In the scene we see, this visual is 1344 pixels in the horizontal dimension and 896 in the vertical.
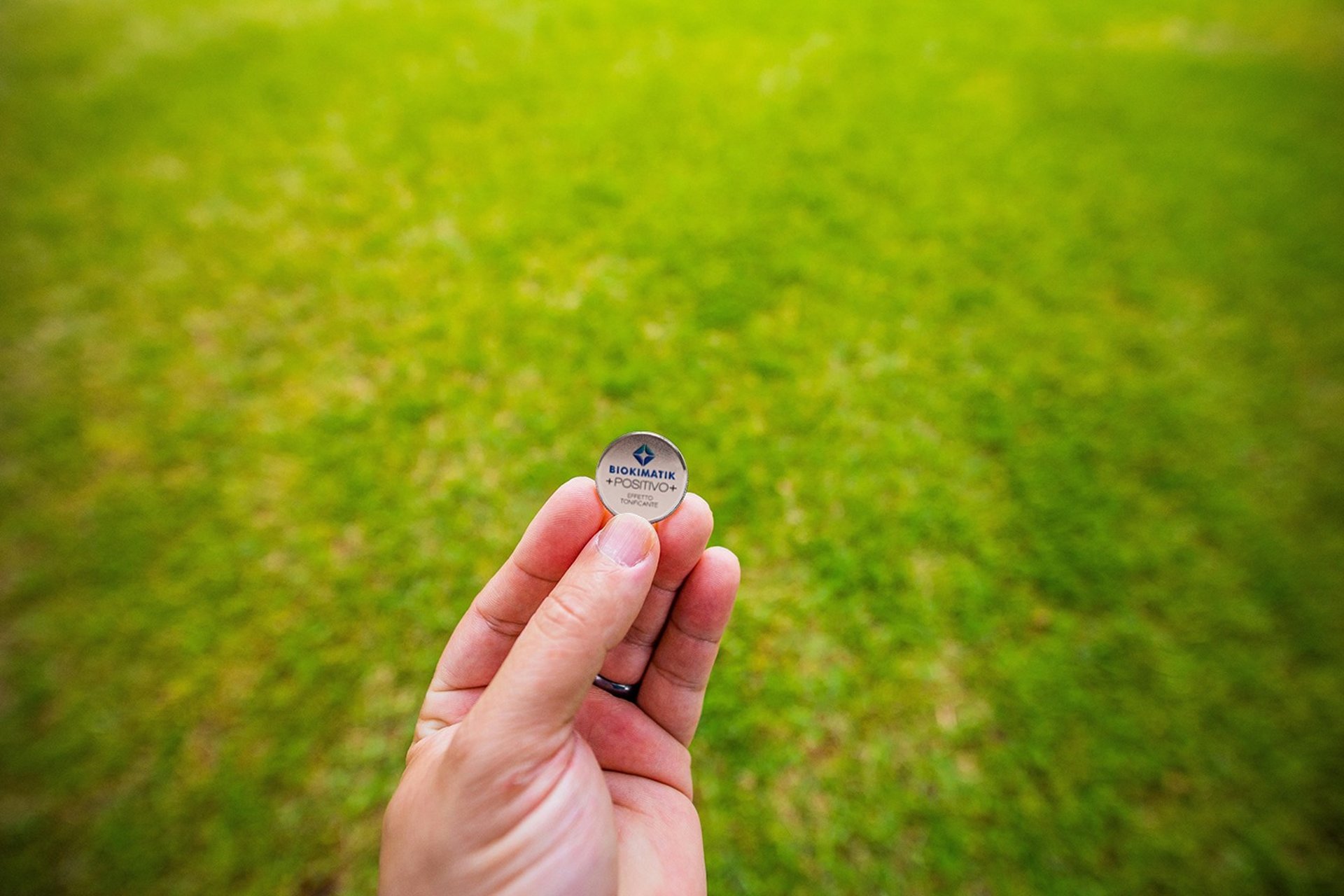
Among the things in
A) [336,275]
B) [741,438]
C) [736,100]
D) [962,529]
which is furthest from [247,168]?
[962,529]

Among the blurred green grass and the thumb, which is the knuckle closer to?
the thumb

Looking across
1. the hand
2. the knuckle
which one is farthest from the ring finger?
the knuckle

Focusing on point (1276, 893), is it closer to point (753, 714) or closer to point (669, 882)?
point (753, 714)

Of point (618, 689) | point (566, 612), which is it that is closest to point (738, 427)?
point (618, 689)

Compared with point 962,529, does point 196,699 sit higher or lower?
higher

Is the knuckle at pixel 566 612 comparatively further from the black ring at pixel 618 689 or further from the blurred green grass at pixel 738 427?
the blurred green grass at pixel 738 427

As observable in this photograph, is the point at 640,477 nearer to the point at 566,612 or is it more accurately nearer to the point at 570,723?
the point at 566,612
